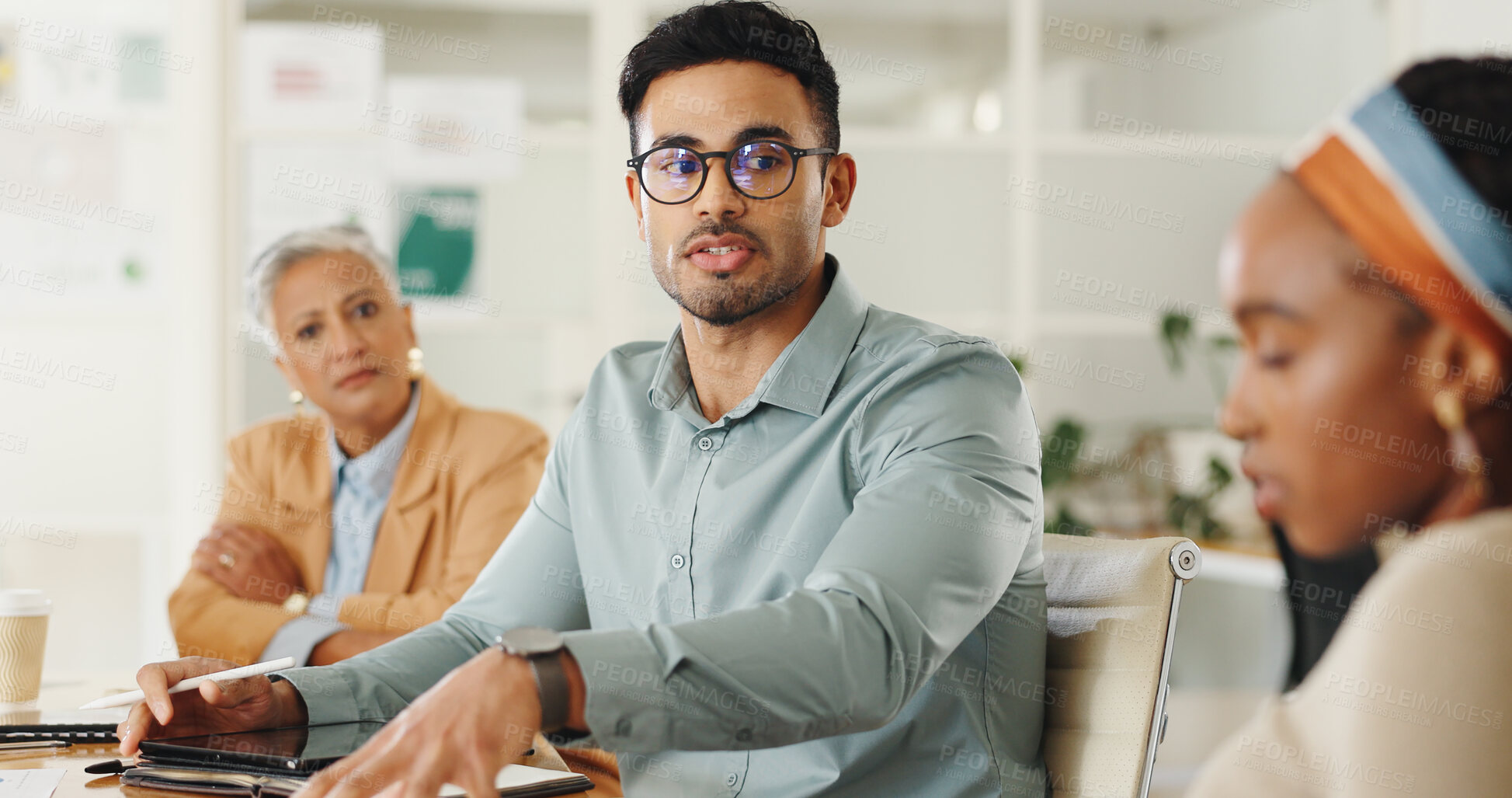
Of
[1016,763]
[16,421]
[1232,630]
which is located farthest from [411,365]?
[1232,630]

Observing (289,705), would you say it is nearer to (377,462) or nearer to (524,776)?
(524,776)

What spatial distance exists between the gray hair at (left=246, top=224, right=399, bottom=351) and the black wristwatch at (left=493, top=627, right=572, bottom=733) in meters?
1.71

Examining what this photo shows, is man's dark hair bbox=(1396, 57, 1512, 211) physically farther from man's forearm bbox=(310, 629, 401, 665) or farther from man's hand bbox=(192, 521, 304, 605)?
man's hand bbox=(192, 521, 304, 605)

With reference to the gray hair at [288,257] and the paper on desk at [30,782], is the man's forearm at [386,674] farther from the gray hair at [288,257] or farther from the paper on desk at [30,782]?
the gray hair at [288,257]

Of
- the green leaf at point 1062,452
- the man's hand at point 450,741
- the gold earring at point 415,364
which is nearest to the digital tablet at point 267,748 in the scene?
the man's hand at point 450,741

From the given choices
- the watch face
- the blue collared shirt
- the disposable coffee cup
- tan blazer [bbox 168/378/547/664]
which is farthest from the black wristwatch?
the blue collared shirt

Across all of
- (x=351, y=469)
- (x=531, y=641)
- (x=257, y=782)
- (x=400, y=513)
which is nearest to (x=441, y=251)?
(x=351, y=469)

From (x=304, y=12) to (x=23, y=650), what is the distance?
258 centimetres

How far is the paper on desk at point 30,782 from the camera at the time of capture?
109 centimetres

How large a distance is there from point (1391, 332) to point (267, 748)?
1.06 meters

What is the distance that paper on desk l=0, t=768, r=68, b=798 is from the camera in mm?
1089

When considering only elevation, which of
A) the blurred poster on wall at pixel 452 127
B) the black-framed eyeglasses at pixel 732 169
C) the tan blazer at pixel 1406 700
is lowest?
the tan blazer at pixel 1406 700

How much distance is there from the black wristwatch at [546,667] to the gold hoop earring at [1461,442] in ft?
2.04

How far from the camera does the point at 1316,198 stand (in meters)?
0.37
